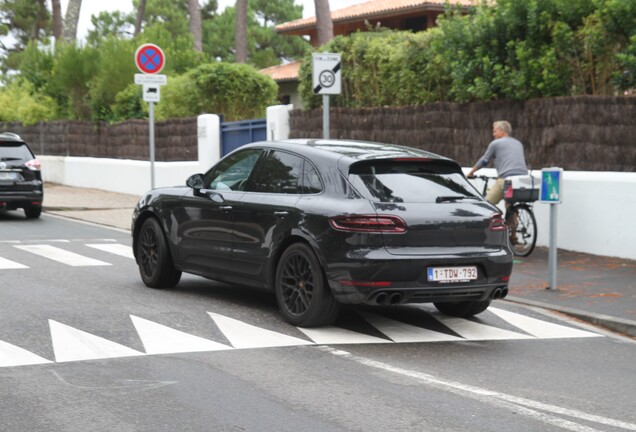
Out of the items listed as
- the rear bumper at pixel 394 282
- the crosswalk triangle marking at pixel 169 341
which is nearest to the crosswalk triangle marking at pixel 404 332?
the rear bumper at pixel 394 282

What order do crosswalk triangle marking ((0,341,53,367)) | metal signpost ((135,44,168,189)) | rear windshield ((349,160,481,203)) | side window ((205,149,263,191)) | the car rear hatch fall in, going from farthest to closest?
1. metal signpost ((135,44,168,189))
2. side window ((205,149,263,191))
3. rear windshield ((349,160,481,203))
4. the car rear hatch
5. crosswalk triangle marking ((0,341,53,367))

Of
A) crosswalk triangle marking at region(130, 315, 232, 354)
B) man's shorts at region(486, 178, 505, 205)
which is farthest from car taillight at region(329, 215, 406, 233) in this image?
man's shorts at region(486, 178, 505, 205)

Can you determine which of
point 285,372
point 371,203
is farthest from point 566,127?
point 285,372

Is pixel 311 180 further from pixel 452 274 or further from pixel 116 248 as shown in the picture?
pixel 116 248

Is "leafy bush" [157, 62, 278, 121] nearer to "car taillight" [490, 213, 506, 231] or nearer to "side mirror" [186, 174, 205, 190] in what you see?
"side mirror" [186, 174, 205, 190]

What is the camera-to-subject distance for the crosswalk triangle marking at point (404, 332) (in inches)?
333

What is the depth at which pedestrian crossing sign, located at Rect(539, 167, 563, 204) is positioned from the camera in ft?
34.9

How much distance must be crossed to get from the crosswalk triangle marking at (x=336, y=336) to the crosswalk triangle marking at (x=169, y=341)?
79 centimetres

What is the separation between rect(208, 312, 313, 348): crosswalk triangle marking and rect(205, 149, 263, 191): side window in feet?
4.78

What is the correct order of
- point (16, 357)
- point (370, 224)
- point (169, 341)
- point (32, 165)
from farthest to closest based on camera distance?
1. point (32, 165)
2. point (370, 224)
3. point (169, 341)
4. point (16, 357)

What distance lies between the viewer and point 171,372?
277 inches

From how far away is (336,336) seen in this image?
841cm

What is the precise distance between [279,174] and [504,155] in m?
5.61

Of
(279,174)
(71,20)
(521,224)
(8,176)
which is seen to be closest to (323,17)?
(71,20)
